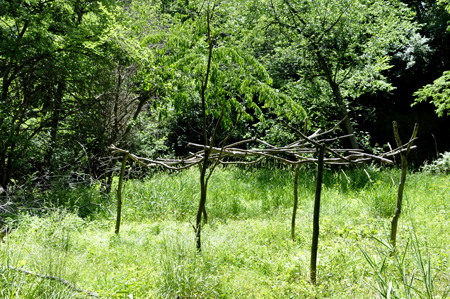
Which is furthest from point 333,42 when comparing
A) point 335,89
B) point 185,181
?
point 185,181

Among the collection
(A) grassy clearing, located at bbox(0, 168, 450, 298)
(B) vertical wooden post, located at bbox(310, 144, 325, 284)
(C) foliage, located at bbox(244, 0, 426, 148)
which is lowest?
(A) grassy clearing, located at bbox(0, 168, 450, 298)

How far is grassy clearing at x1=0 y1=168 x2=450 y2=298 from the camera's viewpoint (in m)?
2.14

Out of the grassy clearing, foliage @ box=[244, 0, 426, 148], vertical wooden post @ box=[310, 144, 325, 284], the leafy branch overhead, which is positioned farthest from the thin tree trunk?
vertical wooden post @ box=[310, 144, 325, 284]

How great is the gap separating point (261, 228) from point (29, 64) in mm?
Result: 4911

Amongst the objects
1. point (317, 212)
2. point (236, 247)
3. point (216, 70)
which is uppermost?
point (216, 70)

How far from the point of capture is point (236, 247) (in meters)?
3.18

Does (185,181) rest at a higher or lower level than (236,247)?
higher

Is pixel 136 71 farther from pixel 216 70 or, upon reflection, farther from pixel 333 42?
pixel 333 42

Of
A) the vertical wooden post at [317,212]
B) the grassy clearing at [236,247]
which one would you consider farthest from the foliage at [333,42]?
the vertical wooden post at [317,212]

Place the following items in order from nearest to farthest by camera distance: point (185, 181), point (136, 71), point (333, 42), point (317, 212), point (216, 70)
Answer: point (317, 212), point (216, 70), point (185, 181), point (136, 71), point (333, 42)

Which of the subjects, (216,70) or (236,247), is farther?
(216,70)

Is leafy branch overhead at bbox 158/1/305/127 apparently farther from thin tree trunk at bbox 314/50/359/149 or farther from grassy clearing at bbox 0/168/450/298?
thin tree trunk at bbox 314/50/359/149

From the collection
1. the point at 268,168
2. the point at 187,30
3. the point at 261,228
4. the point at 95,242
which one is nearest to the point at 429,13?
the point at 268,168

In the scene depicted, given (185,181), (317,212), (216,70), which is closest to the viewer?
(317,212)
